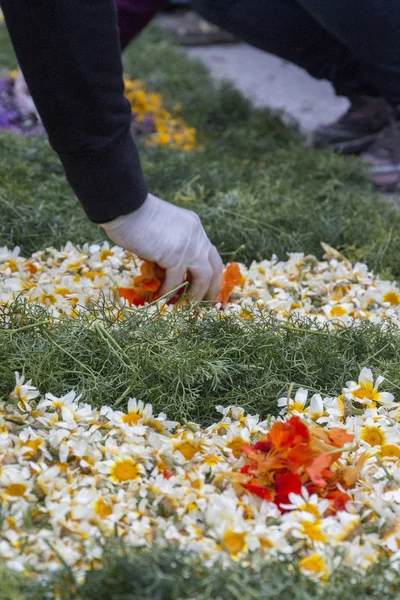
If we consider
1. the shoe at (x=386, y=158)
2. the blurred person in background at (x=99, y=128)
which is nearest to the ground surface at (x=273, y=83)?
the shoe at (x=386, y=158)

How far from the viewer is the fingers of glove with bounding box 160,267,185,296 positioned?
190cm

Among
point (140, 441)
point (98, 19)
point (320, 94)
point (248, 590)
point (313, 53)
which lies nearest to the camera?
point (248, 590)

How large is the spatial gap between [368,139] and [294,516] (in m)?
2.44

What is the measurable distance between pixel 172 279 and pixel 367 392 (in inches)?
20.3

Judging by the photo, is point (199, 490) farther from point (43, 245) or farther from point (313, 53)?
point (313, 53)

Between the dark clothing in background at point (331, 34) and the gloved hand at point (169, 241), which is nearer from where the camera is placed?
the gloved hand at point (169, 241)

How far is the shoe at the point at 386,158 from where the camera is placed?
321 cm

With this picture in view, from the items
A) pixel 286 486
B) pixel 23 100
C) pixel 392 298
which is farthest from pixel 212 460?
pixel 23 100

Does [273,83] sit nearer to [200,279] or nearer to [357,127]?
[357,127]

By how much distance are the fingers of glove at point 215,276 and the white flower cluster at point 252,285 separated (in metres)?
0.04

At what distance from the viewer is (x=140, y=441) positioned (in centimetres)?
146

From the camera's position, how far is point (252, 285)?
216 cm

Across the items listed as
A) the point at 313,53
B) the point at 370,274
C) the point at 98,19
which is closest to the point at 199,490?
the point at 98,19

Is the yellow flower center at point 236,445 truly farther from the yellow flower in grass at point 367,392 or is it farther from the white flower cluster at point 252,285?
the white flower cluster at point 252,285
